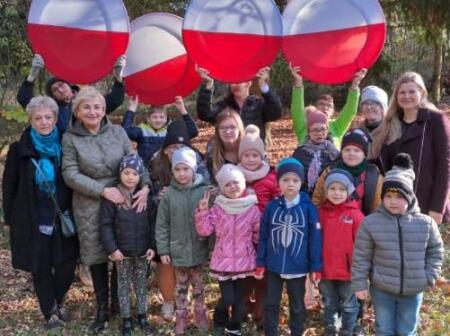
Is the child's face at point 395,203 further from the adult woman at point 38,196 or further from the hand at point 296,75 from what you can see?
the adult woman at point 38,196

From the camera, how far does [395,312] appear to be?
12.8ft

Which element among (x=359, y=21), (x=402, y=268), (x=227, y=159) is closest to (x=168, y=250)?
(x=227, y=159)

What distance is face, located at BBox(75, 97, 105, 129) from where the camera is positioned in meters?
4.36

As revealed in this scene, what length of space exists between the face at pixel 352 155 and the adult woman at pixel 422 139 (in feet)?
1.27

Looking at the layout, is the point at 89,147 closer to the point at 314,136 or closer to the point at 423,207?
the point at 314,136

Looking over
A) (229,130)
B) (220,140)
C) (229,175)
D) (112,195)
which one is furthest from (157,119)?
(229,175)

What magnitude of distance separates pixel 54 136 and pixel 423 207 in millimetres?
Result: 2820

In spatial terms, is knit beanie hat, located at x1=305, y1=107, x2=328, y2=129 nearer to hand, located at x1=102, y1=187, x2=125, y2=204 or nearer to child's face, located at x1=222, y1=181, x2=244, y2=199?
child's face, located at x1=222, y1=181, x2=244, y2=199

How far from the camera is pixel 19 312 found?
5.29 m

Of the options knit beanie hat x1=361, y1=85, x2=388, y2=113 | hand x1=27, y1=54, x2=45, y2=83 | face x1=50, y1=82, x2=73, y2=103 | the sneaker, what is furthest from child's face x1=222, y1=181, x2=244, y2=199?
face x1=50, y1=82, x2=73, y2=103

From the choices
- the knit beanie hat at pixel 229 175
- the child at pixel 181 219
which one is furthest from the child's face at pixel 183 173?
the knit beanie hat at pixel 229 175

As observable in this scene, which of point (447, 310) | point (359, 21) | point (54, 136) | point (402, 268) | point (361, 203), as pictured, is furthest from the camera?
point (447, 310)

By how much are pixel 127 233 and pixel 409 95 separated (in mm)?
2296

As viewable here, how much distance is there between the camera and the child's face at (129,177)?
14.3 feet
